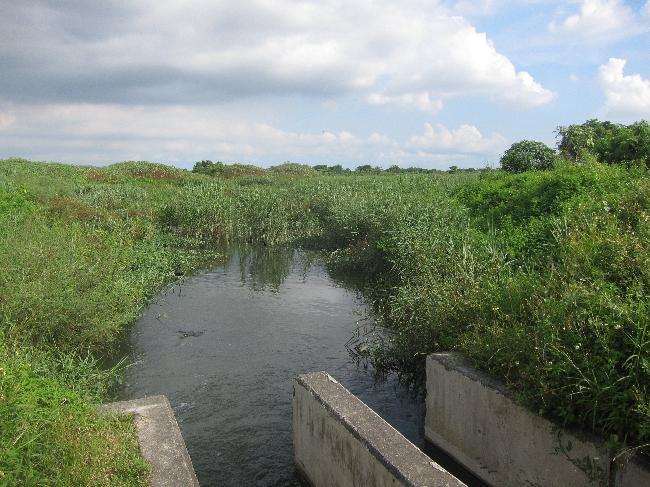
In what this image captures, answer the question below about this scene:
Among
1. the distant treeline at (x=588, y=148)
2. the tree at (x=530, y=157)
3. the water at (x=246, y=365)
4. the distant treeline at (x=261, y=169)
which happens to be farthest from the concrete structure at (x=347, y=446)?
the distant treeline at (x=261, y=169)

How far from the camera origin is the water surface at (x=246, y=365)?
6.11 m

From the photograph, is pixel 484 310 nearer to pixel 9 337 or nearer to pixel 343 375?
pixel 343 375

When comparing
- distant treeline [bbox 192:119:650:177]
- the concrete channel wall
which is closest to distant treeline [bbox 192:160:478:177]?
distant treeline [bbox 192:119:650:177]

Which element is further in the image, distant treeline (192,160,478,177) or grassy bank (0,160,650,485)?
distant treeline (192,160,478,177)

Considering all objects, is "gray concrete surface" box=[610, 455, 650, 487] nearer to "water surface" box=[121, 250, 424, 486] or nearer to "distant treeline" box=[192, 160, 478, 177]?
"water surface" box=[121, 250, 424, 486]

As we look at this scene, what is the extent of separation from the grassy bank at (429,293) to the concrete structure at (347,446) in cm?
117

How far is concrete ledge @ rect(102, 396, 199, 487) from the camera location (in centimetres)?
403

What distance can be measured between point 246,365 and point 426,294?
9.86 feet

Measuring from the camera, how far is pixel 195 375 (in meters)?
7.98

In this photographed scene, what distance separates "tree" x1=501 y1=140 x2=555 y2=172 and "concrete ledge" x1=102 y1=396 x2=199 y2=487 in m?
15.6

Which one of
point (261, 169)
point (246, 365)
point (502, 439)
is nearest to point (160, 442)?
point (502, 439)

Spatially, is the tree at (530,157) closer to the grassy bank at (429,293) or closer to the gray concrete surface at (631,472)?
the grassy bank at (429,293)

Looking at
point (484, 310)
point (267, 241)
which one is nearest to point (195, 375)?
point (484, 310)

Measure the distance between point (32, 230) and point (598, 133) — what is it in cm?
2098
